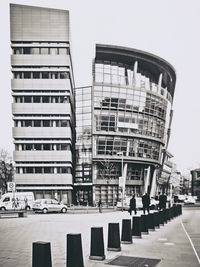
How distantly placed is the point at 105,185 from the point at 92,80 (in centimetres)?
2100

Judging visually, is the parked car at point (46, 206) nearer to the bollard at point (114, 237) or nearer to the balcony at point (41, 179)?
the balcony at point (41, 179)

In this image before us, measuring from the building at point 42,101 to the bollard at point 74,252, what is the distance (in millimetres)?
54670

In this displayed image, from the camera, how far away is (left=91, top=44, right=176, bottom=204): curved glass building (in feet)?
215

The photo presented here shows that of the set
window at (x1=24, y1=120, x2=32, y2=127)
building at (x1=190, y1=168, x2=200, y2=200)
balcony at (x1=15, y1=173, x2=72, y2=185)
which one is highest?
window at (x1=24, y1=120, x2=32, y2=127)

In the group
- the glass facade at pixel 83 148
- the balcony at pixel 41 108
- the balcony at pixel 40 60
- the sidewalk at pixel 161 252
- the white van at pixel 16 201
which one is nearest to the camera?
the sidewalk at pixel 161 252

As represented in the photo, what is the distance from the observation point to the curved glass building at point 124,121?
65.6 meters

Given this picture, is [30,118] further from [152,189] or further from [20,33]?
[152,189]

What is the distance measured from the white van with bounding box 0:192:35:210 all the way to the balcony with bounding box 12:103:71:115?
20511 millimetres

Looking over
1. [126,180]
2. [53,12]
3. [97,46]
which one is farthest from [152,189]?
[53,12]

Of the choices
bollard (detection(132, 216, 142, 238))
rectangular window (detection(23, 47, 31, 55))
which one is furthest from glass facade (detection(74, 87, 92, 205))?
bollard (detection(132, 216, 142, 238))

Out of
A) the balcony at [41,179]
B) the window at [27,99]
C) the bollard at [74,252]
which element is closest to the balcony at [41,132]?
the window at [27,99]

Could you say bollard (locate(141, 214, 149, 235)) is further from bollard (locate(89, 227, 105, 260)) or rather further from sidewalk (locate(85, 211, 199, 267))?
bollard (locate(89, 227, 105, 260))

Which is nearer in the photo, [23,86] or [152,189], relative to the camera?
[23,86]

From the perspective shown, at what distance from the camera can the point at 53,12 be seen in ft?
213
